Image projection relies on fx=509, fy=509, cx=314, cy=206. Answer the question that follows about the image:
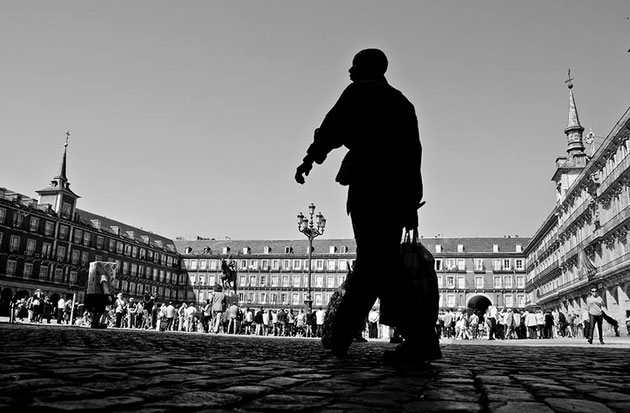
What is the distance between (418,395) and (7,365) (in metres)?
1.95

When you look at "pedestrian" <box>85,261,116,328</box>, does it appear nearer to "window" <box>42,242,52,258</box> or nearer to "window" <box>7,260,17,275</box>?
"window" <box>7,260,17,275</box>

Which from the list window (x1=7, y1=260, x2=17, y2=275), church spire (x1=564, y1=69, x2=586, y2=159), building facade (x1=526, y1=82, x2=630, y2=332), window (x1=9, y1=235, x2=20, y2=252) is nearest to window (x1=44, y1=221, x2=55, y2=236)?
window (x1=9, y1=235, x2=20, y2=252)

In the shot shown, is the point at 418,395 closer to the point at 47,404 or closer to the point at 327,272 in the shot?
the point at 47,404

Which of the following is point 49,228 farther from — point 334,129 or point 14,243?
point 334,129

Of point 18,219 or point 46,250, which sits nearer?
point 18,219

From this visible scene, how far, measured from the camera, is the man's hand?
4.21 meters

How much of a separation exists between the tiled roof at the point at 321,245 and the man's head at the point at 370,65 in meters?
71.1

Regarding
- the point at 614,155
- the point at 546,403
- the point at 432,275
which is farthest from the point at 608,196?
the point at 546,403

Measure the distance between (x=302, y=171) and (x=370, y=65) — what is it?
1.05 m

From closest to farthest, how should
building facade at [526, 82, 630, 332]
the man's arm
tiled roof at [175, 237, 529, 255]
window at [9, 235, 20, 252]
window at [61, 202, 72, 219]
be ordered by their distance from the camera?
the man's arm < building facade at [526, 82, 630, 332] < window at [9, 235, 20, 252] < window at [61, 202, 72, 219] < tiled roof at [175, 237, 529, 255]

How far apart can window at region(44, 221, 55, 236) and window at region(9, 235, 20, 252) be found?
4052 millimetres

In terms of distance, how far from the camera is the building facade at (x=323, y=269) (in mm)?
71875

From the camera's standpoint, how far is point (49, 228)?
6050 centimetres

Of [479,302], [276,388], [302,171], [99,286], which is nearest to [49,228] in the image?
[99,286]
